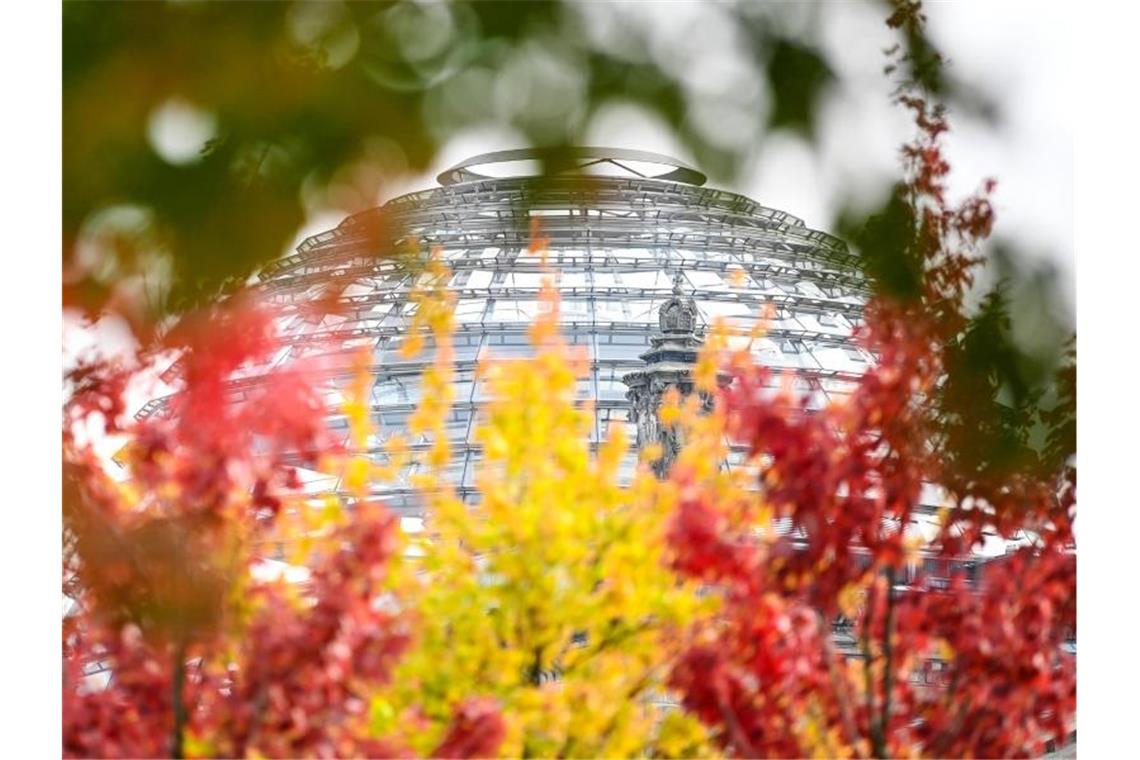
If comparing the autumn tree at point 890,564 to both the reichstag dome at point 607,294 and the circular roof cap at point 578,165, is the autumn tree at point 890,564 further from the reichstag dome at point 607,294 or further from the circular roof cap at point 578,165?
the circular roof cap at point 578,165

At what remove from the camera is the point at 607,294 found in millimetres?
3645

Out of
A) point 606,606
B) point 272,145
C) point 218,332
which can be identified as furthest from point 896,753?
point 272,145

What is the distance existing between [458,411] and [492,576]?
43cm

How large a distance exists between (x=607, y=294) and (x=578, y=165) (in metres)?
1.33

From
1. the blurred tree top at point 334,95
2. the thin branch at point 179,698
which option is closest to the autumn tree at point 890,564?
the thin branch at point 179,698

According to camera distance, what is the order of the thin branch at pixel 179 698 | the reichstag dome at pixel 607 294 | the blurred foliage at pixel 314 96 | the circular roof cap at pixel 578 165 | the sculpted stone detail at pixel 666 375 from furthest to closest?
the sculpted stone detail at pixel 666 375, the thin branch at pixel 179 698, the reichstag dome at pixel 607 294, the circular roof cap at pixel 578 165, the blurred foliage at pixel 314 96

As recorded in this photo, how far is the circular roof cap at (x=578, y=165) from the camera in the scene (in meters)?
2.31

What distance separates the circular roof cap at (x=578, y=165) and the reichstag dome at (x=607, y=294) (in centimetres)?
3

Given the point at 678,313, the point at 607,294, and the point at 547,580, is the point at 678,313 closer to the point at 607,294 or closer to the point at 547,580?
the point at 607,294

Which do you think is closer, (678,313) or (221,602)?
(221,602)

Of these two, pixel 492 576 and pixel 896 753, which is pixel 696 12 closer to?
pixel 492 576

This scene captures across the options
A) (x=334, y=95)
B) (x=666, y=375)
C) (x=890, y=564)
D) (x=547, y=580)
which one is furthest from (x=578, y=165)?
(x=890, y=564)
